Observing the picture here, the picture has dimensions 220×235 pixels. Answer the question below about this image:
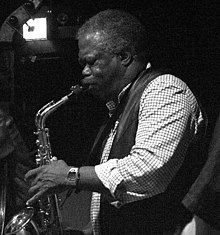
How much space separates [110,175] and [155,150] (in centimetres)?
21

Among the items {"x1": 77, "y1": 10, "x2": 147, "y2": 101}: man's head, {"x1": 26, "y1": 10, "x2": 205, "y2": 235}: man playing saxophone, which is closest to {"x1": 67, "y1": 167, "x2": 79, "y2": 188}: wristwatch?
{"x1": 26, "y1": 10, "x2": 205, "y2": 235}: man playing saxophone

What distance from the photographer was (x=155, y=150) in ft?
7.18

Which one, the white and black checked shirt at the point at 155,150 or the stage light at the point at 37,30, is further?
the stage light at the point at 37,30

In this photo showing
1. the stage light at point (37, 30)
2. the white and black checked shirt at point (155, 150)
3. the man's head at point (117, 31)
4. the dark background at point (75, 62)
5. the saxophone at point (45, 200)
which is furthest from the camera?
the stage light at point (37, 30)

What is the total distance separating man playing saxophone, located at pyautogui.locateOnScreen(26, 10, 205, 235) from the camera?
2219 millimetres

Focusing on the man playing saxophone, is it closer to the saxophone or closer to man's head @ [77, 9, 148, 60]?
man's head @ [77, 9, 148, 60]

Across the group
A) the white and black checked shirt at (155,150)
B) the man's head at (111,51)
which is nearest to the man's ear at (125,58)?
the man's head at (111,51)

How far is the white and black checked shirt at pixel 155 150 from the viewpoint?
7.20 ft

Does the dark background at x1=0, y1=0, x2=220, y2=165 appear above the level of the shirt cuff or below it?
below

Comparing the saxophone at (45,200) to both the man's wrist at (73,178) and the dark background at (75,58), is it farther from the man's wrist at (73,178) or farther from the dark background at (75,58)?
the dark background at (75,58)

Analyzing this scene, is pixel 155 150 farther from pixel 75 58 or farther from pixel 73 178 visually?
pixel 75 58

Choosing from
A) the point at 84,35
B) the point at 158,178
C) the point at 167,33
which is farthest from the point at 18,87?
the point at 158,178

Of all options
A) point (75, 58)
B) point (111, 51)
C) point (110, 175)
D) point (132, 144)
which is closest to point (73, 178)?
point (110, 175)

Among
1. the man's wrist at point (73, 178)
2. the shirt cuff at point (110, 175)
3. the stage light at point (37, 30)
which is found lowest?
the stage light at point (37, 30)
